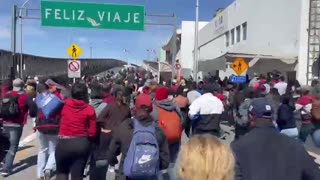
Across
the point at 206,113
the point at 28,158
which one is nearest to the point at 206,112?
the point at 206,113

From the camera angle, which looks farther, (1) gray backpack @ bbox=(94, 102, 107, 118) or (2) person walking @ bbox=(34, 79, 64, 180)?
(2) person walking @ bbox=(34, 79, 64, 180)

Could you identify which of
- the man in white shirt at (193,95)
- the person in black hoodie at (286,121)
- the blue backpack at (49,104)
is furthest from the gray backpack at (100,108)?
the man in white shirt at (193,95)

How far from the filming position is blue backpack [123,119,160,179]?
18.0 feet

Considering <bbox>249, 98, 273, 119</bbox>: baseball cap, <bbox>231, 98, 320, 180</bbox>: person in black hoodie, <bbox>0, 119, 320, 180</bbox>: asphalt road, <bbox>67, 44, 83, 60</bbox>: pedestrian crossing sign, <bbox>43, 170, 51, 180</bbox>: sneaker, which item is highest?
<bbox>67, 44, 83, 60</bbox>: pedestrian crossing sign

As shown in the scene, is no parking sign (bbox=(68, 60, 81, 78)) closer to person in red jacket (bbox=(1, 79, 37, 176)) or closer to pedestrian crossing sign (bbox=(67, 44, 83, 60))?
pedestrian crossing sign (bbox=(67, 44, 83, 60))

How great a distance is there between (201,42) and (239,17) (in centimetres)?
1924

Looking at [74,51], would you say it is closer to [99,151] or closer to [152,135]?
[99,151]

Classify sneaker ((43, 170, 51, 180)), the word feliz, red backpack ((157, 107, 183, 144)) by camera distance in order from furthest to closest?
the word feliz < sneaker ((43, 170, 51, 180)) < red backpack ((157, 107, 183, 144))

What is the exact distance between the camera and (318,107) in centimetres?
955

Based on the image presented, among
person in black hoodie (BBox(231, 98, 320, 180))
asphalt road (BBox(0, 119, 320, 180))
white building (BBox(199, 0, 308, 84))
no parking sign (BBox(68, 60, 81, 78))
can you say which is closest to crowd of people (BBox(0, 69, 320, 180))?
person in black hoodie (BBox(231, 98, 320, 180))

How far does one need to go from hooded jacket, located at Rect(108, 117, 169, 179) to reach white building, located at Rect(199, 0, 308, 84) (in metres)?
19.2

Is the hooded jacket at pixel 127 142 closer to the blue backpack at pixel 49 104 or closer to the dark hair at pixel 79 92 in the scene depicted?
the dark hair at pixel 79 92

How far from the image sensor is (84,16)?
1131 inches

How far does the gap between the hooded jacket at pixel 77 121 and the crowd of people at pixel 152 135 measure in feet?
0.04
